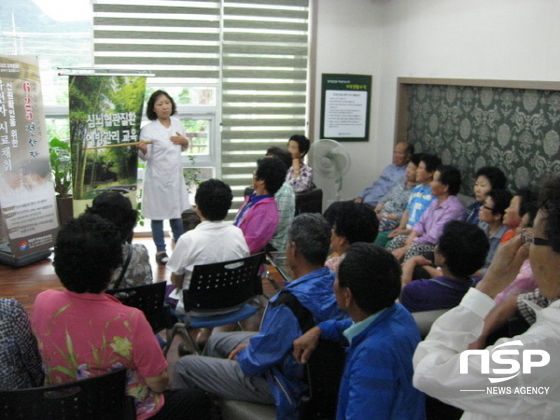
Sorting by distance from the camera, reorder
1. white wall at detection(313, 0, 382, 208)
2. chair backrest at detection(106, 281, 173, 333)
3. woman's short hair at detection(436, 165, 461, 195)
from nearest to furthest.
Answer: chair backrest at detection(106, 281, 173, 333)
woman's short hair at detection(436, 165, 461, 195)
white wall at detection(313, 0, 382, 208)

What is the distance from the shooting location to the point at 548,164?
4.23 m

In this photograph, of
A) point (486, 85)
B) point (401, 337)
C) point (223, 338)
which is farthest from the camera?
point (486, 85)

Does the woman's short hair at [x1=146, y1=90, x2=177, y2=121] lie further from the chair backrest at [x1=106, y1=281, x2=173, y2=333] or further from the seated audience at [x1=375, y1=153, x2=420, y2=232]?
the chair backrest at [x1=106, y1=281, x2=173, y2=333]

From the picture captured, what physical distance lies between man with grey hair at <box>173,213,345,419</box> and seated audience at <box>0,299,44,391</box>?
678 millimetres

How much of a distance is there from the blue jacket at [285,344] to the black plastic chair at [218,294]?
757 millimetres

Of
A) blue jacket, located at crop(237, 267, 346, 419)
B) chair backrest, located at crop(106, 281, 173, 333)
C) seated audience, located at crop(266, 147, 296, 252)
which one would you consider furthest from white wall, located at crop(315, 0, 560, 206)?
chair backrest, located at crop(106, 281, 173, 333)

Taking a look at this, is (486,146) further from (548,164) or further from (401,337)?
(401,337)

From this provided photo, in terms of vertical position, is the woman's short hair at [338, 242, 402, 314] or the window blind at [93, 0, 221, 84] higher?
the window blind at [93, 0, 221, 84]

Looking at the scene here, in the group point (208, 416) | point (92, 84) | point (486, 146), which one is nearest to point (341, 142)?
point (486, 146)

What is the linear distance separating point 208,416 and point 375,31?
5.22 m

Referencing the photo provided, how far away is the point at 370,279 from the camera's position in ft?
5.95

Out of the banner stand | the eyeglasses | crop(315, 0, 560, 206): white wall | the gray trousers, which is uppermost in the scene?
crop(315, 0, 560, 206): white wall

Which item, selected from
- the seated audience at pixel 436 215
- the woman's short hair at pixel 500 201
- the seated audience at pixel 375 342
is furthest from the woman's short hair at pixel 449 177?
the seated audience at pixel 375 342

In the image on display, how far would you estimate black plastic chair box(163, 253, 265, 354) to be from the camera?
A: 296 centimetres
